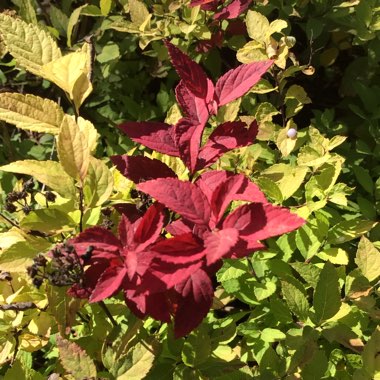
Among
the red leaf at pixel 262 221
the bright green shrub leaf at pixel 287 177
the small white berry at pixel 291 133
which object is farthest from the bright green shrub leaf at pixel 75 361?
the small white berry at pixel 291 133

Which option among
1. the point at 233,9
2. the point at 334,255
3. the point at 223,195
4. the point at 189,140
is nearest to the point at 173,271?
the point at 223,195

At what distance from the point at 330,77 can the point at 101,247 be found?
1.53 m

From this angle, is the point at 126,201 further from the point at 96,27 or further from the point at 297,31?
the point at 297,31

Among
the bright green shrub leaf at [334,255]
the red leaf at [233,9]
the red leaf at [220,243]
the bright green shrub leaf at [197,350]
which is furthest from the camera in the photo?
the red leaf at [233,9]

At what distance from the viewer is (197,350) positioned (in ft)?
3.31

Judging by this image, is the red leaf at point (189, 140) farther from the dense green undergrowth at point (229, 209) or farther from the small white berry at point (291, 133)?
the small white berry at point (291, 133)

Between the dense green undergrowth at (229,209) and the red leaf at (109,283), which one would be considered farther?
the dense green undergrowth at (229,209)

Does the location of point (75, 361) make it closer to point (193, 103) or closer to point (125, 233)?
point (125, 233)

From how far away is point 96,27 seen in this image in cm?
183

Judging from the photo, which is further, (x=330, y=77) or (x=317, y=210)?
(x=330, y=77)

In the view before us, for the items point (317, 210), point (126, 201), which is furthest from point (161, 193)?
point (317, 210)

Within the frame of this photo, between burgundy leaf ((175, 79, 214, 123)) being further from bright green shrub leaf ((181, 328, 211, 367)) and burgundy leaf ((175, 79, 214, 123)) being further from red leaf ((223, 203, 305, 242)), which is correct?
bright green shrub leaf ((181, 328, 211, 367))

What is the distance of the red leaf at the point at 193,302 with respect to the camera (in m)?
0.81

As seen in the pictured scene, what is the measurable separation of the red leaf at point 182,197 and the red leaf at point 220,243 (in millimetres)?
38
